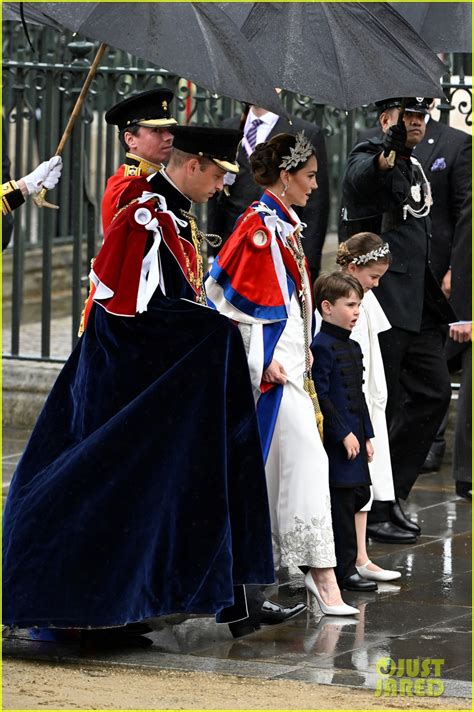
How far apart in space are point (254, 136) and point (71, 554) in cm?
335

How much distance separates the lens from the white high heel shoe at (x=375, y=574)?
7.16 metres

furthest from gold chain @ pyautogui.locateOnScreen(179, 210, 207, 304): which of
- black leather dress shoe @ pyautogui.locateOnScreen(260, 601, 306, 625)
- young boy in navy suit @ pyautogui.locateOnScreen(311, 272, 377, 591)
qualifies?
black leather dress shoe @ pyautogui.locateOnScreen(260, 601, 306, 625)

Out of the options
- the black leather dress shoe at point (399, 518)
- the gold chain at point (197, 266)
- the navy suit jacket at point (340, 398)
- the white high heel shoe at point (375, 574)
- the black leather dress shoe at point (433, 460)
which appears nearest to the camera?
the gold chain at point (197, 266)

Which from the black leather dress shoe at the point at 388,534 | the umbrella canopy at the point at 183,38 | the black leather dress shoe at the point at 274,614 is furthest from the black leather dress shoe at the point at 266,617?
the umbrella canopy at the point at 183,38

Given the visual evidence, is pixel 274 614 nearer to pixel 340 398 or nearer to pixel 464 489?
pixel 340 398

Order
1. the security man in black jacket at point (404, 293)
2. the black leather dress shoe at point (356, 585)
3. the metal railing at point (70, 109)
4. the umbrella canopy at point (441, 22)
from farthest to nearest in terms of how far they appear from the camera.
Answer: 1. the metal railing at point (70, 109)
2. the security man in black jacket at point (404, 293)
3. the umbrella canopy at point (441, 22)
4. the black leather dress shoe at point (356, 585)

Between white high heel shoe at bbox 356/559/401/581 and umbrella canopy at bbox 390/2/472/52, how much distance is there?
2.22 meters

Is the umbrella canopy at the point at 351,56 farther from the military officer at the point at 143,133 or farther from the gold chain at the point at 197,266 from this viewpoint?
the gold chain at the point at 197,266

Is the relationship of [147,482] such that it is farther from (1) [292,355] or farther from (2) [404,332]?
(2) [404,332]

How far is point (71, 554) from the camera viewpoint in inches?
231

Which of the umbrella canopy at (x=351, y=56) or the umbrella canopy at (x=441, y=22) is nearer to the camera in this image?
the umbrella canopy at (x=351, y=56)

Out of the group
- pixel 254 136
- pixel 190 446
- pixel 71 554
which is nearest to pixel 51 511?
pixel 71 554

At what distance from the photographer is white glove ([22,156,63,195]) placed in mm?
6484

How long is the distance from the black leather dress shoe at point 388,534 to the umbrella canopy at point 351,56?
7.18 feet
